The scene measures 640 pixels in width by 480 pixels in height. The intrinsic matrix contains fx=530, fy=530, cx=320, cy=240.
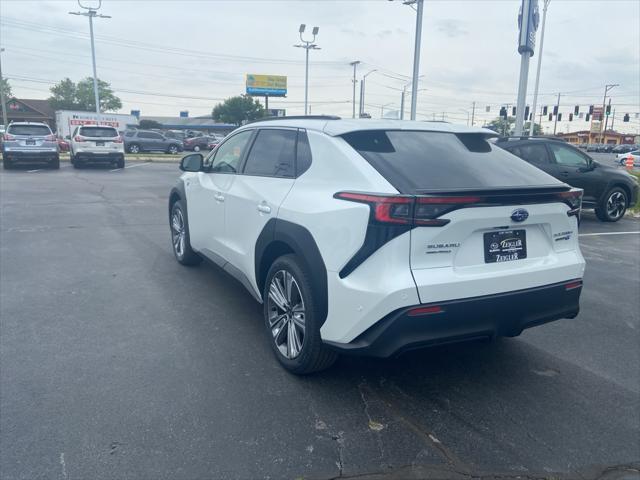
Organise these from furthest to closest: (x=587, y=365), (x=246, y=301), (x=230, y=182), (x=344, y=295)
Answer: (x=246, y=301), (x=230, y=182), (x=587, y=365), (x=344, y=295)

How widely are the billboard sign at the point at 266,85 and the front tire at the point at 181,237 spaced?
77019 millimetres

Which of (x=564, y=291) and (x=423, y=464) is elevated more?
(x=564, y=291)

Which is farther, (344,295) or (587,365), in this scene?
(587,365)

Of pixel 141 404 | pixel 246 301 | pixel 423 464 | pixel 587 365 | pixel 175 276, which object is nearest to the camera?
pixel 423 464

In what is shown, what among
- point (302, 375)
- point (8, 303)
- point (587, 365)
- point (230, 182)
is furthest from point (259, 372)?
point (8, 303)

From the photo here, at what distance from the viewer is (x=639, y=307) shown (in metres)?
5.57

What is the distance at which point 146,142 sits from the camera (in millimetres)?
36781

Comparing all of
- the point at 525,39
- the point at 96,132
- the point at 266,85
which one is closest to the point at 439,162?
the point at 525,39

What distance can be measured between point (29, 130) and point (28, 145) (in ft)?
2.64

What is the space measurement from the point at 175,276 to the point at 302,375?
2.94m

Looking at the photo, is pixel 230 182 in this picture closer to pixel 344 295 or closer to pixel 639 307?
pixel 344 295

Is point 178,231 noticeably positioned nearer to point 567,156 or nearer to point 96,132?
point 567,156

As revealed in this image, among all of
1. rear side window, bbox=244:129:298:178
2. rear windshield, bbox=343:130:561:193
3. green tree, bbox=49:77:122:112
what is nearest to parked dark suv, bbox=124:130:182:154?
rear side window, bbox=244:129:298:178

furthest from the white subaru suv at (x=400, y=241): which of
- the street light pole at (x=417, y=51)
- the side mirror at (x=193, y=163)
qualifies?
the street light pole at (x=417, y=51)
